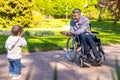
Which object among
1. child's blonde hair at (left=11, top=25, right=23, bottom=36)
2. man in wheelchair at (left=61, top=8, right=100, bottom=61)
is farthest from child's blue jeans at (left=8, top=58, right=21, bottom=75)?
man in wheelchair at (left=61, top=8, right=100, bottom=61)

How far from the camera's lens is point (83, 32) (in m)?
8.38

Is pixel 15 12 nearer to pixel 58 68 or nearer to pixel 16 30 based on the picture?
pixel 58 68

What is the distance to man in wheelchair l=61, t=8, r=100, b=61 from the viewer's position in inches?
325

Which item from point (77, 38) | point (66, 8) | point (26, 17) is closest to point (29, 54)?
point (77, 38)

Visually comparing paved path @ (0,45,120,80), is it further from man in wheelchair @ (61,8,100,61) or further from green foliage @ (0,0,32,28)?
green foliage @ (0,0,32,28)

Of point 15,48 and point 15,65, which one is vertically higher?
point 15,48

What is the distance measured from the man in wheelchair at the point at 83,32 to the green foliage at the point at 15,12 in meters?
16.5

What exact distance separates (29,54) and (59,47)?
5.26ft

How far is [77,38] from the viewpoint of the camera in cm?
848

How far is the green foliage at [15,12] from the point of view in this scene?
2477cm

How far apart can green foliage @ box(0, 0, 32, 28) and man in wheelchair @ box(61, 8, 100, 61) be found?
16.5 m

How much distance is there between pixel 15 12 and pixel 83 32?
1696 cm

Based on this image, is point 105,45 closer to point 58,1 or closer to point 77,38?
point 77,38

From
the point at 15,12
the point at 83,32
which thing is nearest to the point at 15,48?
the point at 83,32
